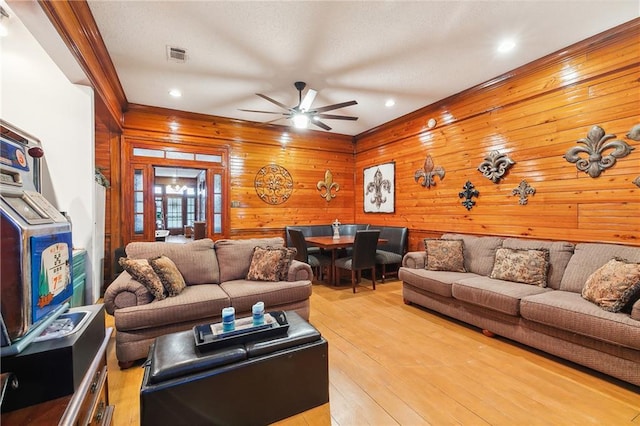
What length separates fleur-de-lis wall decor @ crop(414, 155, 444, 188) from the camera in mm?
4688

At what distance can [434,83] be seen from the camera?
3.97 meters

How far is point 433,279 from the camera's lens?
3326 mm

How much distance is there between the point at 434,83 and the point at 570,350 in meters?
3.37

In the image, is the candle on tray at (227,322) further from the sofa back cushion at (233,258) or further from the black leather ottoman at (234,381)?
the sofa back cushion at (233,258)

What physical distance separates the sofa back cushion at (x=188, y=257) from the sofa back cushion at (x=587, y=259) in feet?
11.8

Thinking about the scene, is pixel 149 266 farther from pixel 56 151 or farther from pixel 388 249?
pixel 388 249

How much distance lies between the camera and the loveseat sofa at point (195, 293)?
2326mm

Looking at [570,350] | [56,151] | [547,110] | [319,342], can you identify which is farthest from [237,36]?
[570,350]

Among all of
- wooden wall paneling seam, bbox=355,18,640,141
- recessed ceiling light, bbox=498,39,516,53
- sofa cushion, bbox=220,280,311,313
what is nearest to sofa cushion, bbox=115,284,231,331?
sofa cushion, bbox=220,280,311,313

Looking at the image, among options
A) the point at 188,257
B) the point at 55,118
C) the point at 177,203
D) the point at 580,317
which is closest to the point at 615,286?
the point at 580,317

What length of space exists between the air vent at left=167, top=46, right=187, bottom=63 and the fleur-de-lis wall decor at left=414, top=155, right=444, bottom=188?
152 inches

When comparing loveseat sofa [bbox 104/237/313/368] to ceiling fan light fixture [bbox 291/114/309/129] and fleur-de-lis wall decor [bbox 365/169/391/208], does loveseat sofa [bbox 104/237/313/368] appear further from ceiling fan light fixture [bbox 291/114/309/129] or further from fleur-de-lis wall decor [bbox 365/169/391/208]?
fleur-de-lis wall decor [bbox 365/169/391/208]

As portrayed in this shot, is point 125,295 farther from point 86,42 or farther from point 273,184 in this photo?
point 273,184

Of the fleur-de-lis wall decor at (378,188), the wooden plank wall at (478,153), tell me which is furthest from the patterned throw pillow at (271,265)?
the fleur-de-lis wall decor at (378,188)
